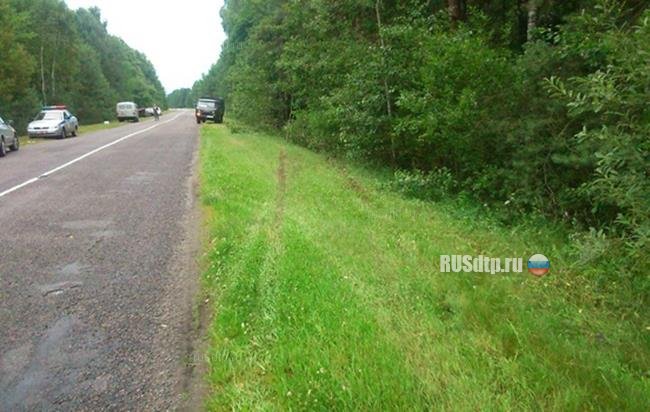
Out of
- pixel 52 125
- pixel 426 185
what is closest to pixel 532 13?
pixel 426 185

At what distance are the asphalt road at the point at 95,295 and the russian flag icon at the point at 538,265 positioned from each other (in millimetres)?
3621

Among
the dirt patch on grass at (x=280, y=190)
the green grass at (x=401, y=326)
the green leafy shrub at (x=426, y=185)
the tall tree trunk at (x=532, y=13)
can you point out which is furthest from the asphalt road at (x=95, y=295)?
the tall tree trunk at (x=532, y=13)

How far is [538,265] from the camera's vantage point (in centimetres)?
546

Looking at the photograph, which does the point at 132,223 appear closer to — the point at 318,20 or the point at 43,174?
the point at 43,174

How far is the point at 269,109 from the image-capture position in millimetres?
26344

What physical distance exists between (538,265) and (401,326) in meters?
2.46

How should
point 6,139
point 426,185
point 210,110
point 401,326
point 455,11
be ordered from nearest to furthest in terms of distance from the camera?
point 401,326 → point 426,185 → point 455,11 → point 6,139 → point 210,110

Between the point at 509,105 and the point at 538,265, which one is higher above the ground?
the point at 509,105

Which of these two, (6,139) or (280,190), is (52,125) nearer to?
(6,139)

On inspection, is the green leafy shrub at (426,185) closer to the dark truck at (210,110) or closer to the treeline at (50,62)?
the dark truck at (210,110)

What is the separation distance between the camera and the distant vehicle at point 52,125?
81.5 ft

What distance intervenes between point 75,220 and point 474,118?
7.28 meters

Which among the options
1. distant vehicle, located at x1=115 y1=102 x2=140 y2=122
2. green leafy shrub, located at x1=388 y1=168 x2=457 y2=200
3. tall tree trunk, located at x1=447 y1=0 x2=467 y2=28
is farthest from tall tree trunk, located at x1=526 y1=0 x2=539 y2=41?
distant vehicle, located at x1=115 y1=102 x2=140 y2=122

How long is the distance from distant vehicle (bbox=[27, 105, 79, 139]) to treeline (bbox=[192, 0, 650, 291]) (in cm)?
1550
